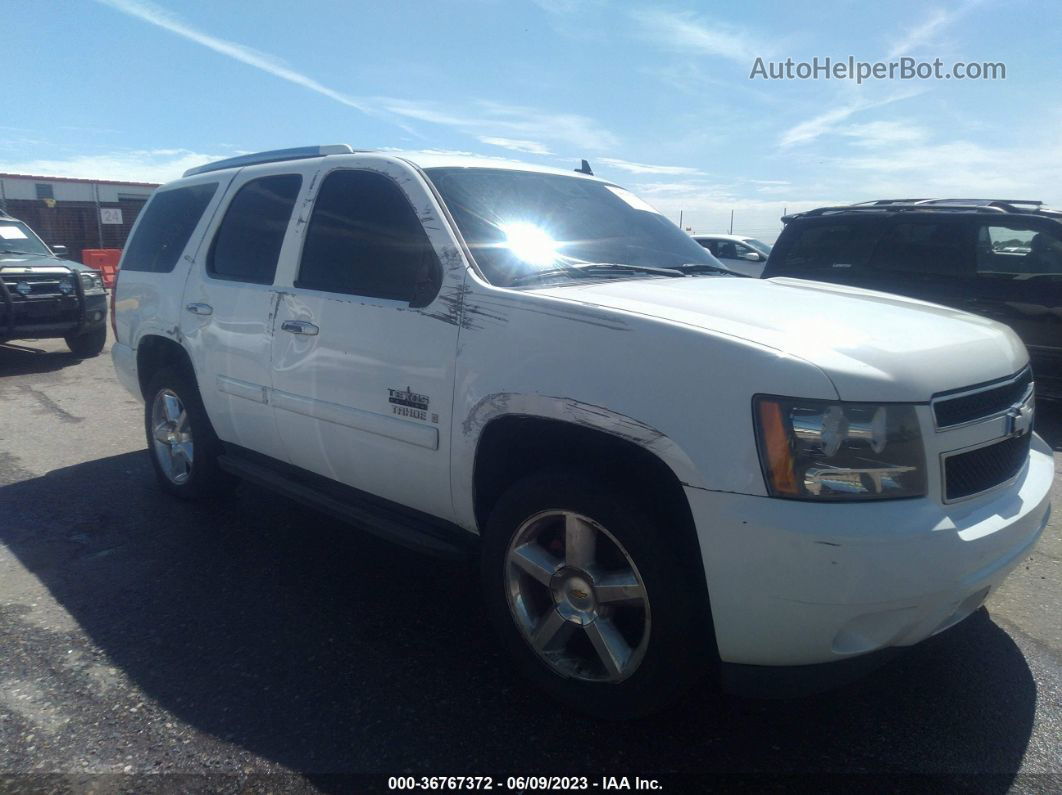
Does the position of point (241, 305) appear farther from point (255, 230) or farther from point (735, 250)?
point (735, 250)

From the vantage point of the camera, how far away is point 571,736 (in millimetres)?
2641

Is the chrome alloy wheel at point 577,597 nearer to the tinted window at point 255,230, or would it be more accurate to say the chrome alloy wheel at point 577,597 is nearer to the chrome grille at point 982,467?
the chrome grille at point 982,467

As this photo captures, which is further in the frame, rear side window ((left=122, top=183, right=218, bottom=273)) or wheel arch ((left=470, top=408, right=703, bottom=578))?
rear side window ((left=122, top=183, right=218, bottom=273))

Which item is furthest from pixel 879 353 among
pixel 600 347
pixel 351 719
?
pixel 351 719

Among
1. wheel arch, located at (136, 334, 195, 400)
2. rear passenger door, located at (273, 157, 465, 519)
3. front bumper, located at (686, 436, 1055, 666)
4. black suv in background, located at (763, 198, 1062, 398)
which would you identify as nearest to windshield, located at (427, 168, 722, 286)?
rear passenger door, located at (273, 157, 465, 519)

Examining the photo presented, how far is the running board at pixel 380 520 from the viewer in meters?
3.08

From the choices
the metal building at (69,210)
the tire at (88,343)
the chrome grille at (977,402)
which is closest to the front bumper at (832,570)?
the chrome grille at (977,402)

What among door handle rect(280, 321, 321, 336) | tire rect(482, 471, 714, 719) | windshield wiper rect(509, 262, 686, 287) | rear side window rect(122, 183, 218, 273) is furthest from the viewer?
rear side window rect(122, 183, 218, 273)

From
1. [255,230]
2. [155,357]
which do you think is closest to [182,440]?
[155,357]

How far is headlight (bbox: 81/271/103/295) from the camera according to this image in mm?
10031

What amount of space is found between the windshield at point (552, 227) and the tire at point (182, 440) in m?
2.13

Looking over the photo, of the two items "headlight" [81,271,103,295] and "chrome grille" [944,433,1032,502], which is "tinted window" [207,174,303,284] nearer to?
"chrome grille" [944,433,1032,502]

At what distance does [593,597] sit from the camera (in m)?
2.62

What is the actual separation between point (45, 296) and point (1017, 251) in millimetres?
10176
